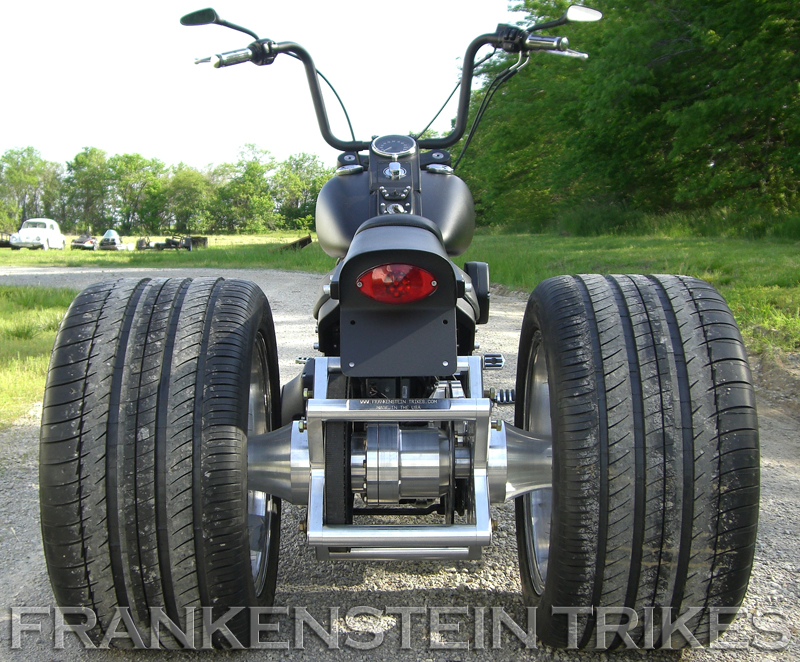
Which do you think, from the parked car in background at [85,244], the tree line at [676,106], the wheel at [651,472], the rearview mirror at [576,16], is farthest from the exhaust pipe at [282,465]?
the parked car in background at [85,244]

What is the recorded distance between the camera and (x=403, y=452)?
1902mm

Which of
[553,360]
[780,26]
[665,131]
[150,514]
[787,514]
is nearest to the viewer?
[150,514]

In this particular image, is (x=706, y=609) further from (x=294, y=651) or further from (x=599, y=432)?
(x=294, y=651)

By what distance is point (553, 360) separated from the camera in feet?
6.15

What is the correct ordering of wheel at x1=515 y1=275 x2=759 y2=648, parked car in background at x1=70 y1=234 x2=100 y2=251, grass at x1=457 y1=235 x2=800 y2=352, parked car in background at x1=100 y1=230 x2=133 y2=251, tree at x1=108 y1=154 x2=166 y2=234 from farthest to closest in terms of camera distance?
tree at x1=108 y1=154 x2=166 y2=234 < parked car in background at x1=100 y1=230 x2=133 y2=251 < parked car in background at x1=70 y1=234 x2=100 y2=251 < grass at x1=457 y1=235 x2=800 y2=352 < wheel at x1=515 y1=275 x2=759 y2=648

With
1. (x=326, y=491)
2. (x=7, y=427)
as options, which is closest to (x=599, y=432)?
(x=326, y=491)

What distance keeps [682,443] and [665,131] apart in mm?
20635

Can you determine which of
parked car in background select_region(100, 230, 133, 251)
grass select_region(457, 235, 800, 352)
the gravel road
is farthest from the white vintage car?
the gravel road

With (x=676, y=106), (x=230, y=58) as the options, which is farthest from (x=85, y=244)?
(x=230, y=58)

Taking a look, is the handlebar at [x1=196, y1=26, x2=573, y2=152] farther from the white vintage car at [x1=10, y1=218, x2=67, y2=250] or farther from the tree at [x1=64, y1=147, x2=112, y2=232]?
the tree at [x1=64, y1=147, x2=112, y2=232]

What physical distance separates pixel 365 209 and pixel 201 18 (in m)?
0.95

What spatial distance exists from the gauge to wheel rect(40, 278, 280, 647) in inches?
44.6

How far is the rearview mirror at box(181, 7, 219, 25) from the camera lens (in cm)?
258

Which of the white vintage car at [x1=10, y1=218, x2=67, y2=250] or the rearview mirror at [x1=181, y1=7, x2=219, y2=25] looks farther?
the white vintage car at [x1=10, y1=218, x2=67, y2=250]
